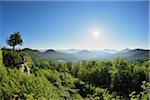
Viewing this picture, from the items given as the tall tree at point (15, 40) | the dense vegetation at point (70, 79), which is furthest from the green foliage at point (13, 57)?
the tall tree at point (15, 40)

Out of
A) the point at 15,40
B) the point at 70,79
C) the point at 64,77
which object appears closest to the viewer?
the point at 15,40

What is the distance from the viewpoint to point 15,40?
18.8ft

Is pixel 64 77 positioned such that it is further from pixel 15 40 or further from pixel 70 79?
pixel 15 40

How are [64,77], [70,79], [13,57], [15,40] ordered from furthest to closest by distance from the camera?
1. [70,79]
2. [64,77]
3. [13,57]
4. [15,40]

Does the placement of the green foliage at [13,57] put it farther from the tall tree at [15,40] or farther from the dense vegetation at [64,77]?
the tall tree at [15,40]

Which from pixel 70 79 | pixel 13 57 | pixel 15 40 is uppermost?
pixel 15 40

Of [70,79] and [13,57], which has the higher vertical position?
[13,57]

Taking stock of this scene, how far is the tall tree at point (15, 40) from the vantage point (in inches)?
215

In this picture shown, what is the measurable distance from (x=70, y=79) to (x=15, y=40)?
3.18m

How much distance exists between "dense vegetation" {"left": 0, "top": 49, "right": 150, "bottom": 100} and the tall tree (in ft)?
0.76

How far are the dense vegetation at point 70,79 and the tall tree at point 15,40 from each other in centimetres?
23

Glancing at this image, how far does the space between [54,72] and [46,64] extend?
480 millimetres

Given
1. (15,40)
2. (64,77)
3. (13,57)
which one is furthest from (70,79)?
→ (15,40)

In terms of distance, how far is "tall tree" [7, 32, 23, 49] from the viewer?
17.9 ft
